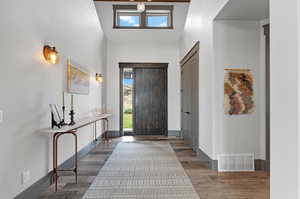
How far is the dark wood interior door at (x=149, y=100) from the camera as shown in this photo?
804cm

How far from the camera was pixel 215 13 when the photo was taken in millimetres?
3850

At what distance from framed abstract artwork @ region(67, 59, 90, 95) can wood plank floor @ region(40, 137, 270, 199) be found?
4.50 feet

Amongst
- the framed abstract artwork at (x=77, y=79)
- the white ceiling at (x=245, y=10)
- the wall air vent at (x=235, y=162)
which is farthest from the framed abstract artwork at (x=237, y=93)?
the framed abstract artwork at (x=77, y=79)

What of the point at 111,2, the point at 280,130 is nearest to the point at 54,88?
the point at 280,130

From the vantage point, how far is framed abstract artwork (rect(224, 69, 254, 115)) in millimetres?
3967

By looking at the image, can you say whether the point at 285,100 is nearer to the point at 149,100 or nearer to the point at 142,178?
the point at 142,178

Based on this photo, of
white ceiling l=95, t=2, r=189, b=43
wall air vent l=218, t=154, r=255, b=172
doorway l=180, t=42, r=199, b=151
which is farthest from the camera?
white ceiling l=95, t=2, r=189, b=43

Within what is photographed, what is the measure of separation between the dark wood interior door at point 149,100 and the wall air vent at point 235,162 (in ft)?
13.6

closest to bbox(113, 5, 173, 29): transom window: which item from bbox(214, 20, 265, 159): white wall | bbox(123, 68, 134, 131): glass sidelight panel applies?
bbox(123, 68, 134, 131): glass sidelight panel

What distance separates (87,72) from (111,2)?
2472 mm

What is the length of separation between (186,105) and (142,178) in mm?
3379

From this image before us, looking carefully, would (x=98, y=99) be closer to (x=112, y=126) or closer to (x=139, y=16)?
(x=112, y=126)

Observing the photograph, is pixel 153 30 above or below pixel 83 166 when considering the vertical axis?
above

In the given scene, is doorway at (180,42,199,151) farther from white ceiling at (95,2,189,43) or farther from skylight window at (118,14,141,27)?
skylight window at (118,14,141,27)
